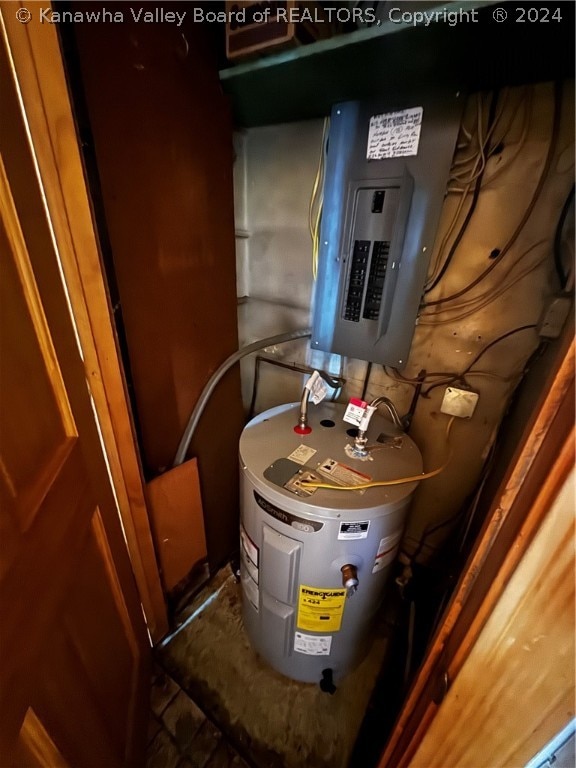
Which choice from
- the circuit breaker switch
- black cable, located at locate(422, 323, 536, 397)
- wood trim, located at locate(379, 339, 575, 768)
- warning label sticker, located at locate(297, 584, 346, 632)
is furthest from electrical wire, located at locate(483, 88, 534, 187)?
warning label sticker, located at locate(297, 584, 346, 632)

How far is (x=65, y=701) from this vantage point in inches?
23.1

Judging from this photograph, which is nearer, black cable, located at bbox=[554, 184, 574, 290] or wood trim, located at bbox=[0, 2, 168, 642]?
wood trim, located at bbox=[0, 2, 168, 642]

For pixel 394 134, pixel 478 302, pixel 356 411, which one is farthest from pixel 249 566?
pixel 394 134

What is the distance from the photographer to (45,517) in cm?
53

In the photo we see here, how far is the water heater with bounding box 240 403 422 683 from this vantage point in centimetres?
80

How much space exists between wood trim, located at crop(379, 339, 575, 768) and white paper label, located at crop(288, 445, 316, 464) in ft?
1.57

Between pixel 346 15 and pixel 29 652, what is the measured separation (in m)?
1.49

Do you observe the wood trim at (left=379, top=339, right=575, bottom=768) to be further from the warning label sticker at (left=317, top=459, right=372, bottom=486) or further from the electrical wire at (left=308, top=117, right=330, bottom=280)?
the electrical wire at (left=308, top=117, right=330, bottom=280)

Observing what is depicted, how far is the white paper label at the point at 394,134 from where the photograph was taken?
87cm

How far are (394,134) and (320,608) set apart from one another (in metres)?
1.36

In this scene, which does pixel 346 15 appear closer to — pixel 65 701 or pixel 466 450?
pixel 466 450

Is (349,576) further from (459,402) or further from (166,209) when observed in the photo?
(166,209)

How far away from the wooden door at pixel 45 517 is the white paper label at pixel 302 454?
0.50 metres

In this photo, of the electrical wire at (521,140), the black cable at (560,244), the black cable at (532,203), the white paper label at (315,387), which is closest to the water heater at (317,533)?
the white paper label at (315,387)
